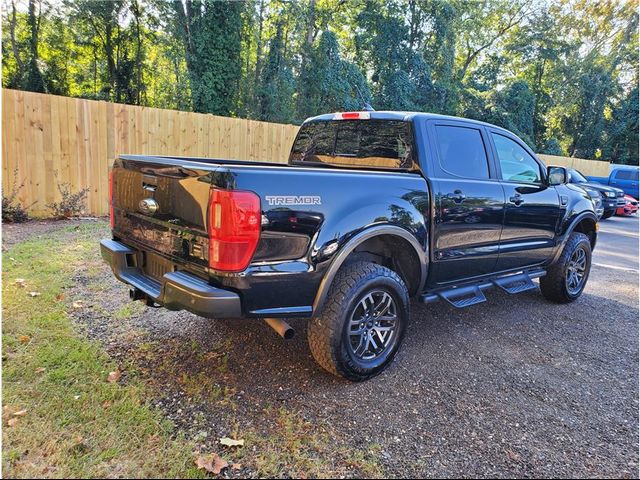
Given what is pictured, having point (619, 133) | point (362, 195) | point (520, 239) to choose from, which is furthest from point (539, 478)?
point (619, 133)

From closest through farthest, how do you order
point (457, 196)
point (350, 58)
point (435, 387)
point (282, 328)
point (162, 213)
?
1. point (282, 328)
2. point (162, 213)
3. point (435, 387)
4. point (457, 196)
5. point (350, 58)

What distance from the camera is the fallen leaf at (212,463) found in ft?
7.05

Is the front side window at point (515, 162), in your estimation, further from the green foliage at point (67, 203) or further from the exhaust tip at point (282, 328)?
the green foliage at point (67, 203)

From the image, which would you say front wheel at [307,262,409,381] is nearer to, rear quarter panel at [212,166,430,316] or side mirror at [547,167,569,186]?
rear quarter panel at [212,166,430,316]

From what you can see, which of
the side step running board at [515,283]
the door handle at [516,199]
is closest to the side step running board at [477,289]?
the side step running board at [515,283]

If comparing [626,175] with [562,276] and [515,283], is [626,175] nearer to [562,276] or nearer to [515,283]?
[562,276]

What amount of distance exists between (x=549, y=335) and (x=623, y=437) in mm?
1577

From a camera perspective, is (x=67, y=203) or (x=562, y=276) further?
(x=67, y=203)

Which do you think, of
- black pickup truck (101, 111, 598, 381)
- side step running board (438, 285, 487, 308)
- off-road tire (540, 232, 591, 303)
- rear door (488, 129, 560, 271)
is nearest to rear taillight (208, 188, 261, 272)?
black pickup truck (101, 111, 598, 381)

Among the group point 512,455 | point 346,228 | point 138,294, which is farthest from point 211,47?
point 512,455

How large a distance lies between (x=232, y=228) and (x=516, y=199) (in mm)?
3048

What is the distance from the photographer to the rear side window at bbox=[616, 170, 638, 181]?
61.4 feet

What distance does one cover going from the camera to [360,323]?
3.08 metres

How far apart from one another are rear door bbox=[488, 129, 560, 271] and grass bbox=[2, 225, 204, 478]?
11.3 feet
